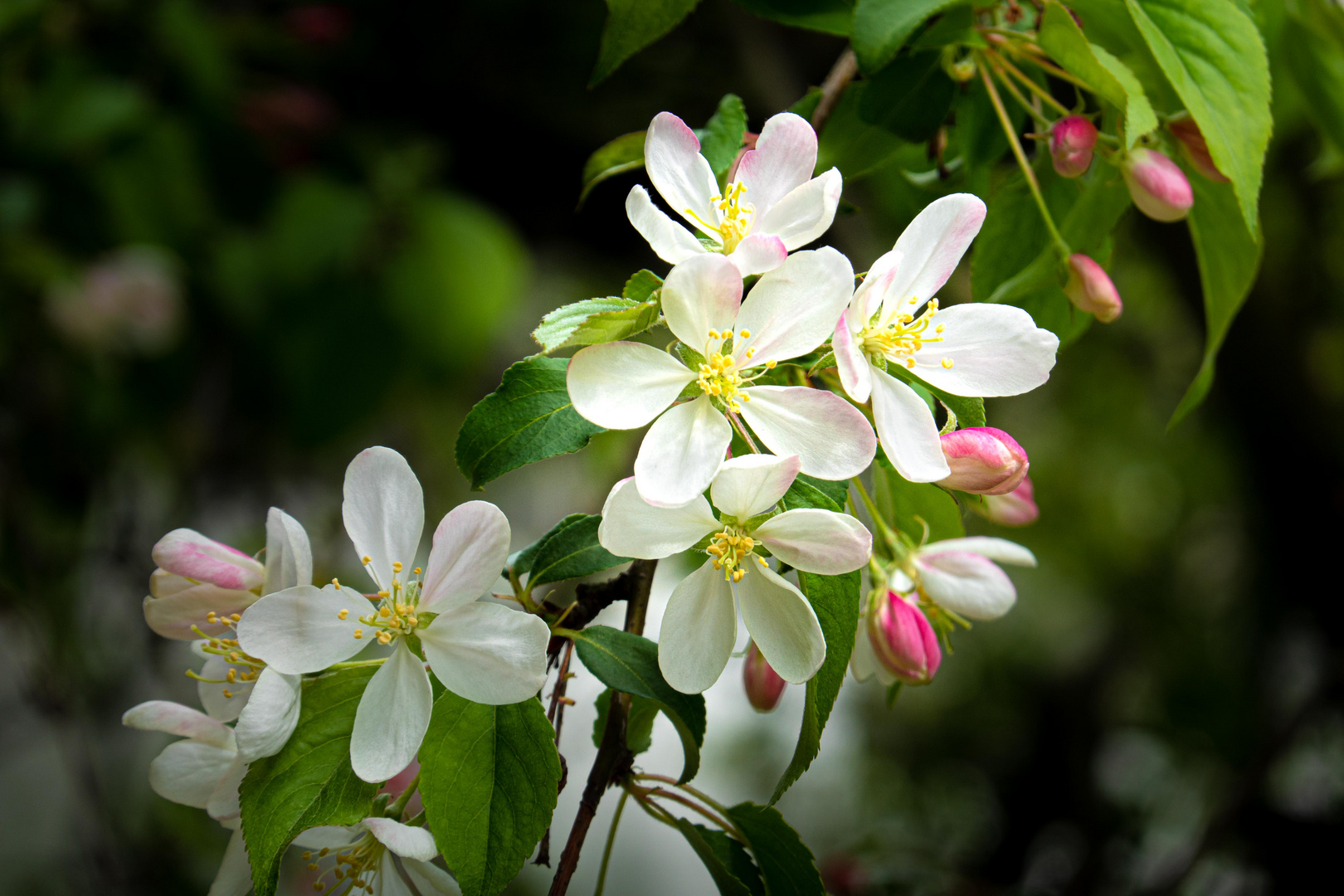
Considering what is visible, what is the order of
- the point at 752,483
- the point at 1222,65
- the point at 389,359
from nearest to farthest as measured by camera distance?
1. the point at 752,483
2. the point at 1222,65
3. the point at 389,359

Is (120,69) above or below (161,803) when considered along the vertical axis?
above

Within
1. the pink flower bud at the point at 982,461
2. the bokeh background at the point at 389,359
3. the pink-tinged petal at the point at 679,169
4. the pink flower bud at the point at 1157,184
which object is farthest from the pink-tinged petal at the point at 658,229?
the bokeh background at the point at 389,359

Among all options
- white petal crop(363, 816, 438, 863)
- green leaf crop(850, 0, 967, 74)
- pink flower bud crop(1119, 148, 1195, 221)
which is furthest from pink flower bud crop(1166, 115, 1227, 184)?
white petal crop(363, 816, 438, 863)

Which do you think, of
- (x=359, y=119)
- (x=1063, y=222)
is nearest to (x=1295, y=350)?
(x=1063, y=222)

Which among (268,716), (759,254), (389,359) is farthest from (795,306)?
(389,359)

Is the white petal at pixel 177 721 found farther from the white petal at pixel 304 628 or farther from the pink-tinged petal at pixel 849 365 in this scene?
the pink-tinged petal at pixel 849 365

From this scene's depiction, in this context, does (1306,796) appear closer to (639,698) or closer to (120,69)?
(639,698)

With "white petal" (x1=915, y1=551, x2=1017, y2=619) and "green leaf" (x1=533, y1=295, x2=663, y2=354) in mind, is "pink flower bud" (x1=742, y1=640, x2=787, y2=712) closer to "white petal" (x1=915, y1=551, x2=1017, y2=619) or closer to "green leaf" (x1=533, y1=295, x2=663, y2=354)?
"white petal" (x1=915, y1=551, x2=1017, y2=619)

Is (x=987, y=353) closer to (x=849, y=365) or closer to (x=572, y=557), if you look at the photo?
(x=849, y=365)
